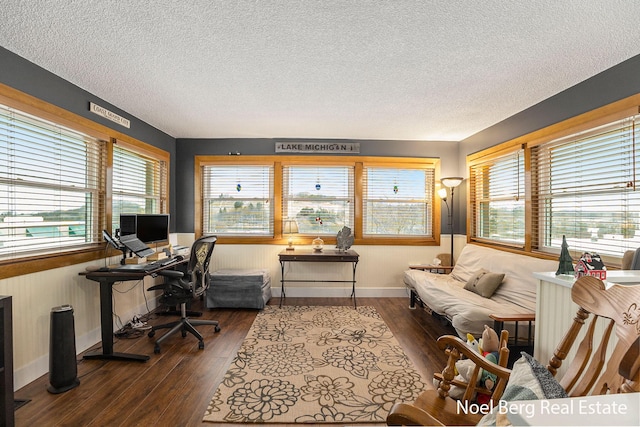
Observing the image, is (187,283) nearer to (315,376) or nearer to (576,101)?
(315,376)

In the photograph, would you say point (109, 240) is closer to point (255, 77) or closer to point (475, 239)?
point (255, 77)

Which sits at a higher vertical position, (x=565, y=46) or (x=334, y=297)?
(x=565, y=46)

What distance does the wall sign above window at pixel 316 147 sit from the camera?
479 centimetres

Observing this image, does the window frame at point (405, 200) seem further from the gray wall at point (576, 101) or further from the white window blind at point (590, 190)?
the white window blind at point (590, 190)

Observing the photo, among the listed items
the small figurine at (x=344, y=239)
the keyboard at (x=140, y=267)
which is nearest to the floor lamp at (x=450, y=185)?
the small figurine at (x=344, y=239)

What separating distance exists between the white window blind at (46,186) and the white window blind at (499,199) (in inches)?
185

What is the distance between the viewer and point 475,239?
454 cm

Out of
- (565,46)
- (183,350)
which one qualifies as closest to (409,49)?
(565,46)

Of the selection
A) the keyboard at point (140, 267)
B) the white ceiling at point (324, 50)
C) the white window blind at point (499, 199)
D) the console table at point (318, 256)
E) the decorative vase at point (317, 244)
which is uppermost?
the white ceiling at point (324, 50)

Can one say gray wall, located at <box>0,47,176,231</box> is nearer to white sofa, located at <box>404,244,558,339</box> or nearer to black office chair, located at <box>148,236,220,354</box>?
black office chair, located at <box>148,236,220,354</box>

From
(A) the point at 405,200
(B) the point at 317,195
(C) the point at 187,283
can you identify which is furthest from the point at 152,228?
(A) the point at 405,200

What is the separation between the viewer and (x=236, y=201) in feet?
16.2

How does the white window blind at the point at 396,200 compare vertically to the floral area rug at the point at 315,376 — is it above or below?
above

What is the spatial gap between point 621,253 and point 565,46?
5.45ft
